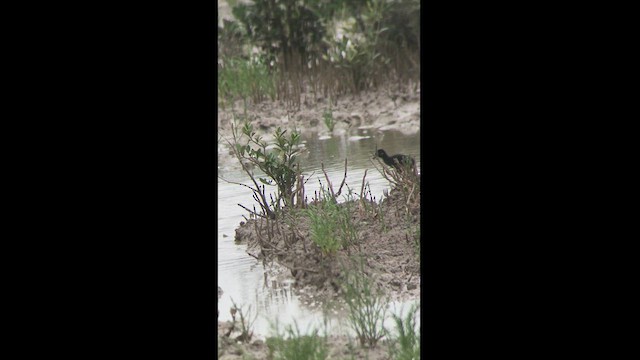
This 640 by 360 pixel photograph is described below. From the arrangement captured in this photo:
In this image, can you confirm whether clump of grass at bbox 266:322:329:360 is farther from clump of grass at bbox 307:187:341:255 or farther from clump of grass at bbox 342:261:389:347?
clump of grass at bbox 307:187:341:255

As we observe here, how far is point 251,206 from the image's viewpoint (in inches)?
214

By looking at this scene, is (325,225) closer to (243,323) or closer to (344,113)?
(243,323)

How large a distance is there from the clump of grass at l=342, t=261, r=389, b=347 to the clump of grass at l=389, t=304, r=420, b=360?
0.25 feet

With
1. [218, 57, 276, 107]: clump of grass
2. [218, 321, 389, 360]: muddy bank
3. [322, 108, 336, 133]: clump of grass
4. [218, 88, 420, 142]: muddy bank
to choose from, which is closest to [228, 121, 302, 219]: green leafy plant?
[218, 321, 389, 360]: muddy bank

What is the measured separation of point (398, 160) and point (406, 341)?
1465 millimetres

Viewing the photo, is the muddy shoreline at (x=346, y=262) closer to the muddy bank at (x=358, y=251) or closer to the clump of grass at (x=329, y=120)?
the muddy bank at (x=358, y=251)

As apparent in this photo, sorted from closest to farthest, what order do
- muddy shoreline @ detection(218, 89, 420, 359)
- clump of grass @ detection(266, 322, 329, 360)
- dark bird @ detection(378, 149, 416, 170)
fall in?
1. clump of grass @ detection(266, 322, 329, 360)
2. muddy shoreline @ detection(218, 89, 420, 359)
3. dark bird @ detection(378, 149, 416, 170)

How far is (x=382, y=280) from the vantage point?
4.92 m

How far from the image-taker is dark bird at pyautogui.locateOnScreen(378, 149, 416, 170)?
5637 mm

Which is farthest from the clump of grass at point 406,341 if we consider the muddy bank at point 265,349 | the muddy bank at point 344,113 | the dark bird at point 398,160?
the muddy bank at point 344,113

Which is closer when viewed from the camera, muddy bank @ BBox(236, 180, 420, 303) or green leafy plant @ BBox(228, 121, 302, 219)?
muddy bank @ BBox(236, 180, 420, 303)

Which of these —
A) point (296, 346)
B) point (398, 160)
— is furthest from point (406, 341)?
point (398, 160)
